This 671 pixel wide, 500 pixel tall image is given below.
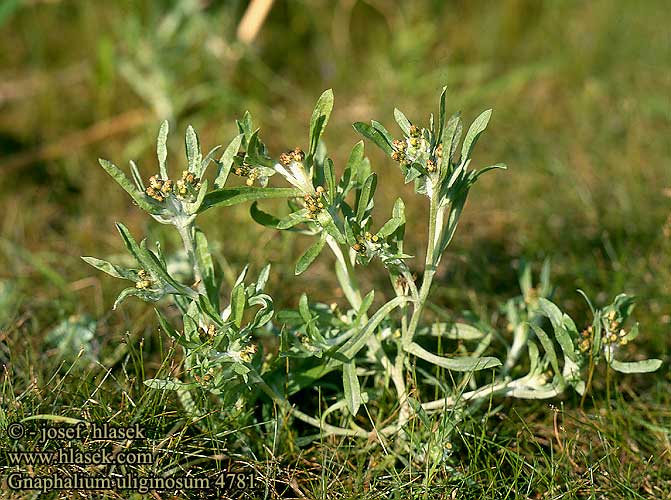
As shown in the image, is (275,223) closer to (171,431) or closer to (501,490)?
(171,431)

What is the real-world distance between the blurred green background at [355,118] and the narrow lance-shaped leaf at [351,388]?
2.19 ft

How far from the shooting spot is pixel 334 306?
185 centimetres

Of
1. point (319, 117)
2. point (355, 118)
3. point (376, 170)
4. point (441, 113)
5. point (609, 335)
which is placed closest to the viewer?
point (441, 113)

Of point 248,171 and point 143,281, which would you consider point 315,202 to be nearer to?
point 248,171

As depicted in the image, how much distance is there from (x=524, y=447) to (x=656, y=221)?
118 cm

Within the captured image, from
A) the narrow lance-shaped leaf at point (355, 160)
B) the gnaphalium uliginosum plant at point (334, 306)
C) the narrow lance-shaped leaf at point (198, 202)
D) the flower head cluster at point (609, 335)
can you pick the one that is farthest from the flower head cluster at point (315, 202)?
the flower head cluster at point (609, 335)

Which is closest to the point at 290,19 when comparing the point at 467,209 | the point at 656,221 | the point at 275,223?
the point at 467,209

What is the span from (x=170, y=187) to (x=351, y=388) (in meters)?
0.61

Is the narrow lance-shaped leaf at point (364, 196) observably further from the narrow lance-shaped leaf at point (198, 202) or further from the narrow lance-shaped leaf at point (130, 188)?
the narrow lance-shaped leaf at point (130, 188)

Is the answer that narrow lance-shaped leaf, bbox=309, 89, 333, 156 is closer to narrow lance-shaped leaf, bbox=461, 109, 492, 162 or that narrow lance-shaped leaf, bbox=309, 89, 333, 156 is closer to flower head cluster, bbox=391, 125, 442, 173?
flower head cluster, bbox=391, 125, 442, 173

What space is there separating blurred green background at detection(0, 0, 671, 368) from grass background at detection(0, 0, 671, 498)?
11 mm

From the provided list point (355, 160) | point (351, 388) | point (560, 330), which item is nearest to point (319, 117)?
point (355, 160)

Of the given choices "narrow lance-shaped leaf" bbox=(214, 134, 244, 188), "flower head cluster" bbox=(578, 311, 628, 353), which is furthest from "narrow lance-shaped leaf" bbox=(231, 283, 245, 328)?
"flower head cluster" bbox=(578, 311, 628, 353)

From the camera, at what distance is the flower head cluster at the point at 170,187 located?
1.60 m
